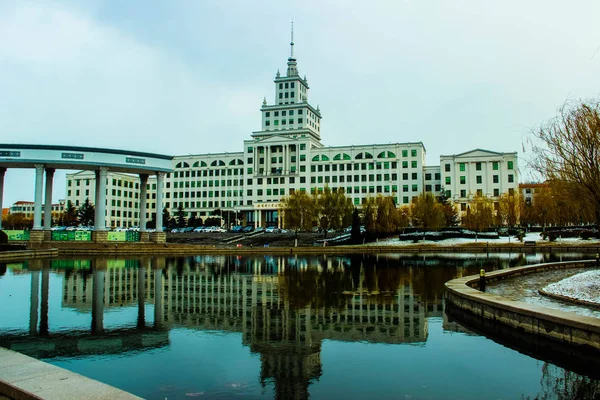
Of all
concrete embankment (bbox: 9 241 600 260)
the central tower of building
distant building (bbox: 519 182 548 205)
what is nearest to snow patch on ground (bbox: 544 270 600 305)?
distant building (bbox: 519 182 548 205)

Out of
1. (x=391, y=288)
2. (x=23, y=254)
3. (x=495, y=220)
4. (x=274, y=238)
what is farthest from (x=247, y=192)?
(x=391, y=288)

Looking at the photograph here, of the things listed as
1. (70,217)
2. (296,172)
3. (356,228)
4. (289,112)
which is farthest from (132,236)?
(289,112)

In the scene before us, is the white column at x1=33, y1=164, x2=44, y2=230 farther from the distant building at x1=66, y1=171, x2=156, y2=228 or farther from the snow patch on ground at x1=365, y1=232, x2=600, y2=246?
the distant building at x1=66, y1=171, x2=156, y2=228

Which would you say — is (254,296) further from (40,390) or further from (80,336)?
(40,390)

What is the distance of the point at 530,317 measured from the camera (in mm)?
11992

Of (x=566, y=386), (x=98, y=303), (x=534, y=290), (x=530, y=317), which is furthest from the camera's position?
(x=534, y=290)

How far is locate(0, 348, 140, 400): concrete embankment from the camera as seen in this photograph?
19.5 ft

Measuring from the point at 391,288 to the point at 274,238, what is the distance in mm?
52323

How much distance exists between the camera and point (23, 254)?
42781 millimetres

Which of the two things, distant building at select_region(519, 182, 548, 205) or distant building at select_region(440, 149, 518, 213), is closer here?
distant building at select_region(519, 182, 548, 205)

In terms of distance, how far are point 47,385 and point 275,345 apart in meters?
5.41

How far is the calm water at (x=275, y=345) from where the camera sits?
8281mm

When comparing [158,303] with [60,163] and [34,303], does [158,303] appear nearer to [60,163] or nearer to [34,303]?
[34,303]

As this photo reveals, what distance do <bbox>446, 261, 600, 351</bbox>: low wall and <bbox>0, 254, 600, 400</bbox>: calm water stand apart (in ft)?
2.81
